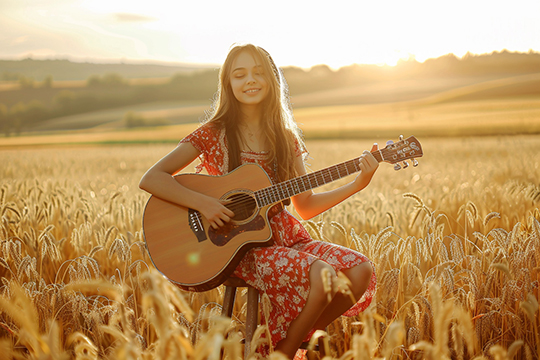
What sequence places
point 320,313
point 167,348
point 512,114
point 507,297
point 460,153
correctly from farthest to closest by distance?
point 512,114 → point 460,153 → point 507,297 → point 320,313 → point 167,348

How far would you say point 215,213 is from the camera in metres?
2.39

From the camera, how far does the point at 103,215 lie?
4.15 m

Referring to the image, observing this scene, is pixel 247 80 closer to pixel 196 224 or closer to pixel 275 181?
pixel 275 181

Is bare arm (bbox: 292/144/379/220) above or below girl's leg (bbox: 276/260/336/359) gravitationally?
above

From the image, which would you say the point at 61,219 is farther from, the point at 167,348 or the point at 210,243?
the point at 167,348

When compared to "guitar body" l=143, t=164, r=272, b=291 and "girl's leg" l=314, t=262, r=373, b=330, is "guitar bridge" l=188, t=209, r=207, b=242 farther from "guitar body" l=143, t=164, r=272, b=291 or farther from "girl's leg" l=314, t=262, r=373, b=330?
"girl's leg" l=314, t=262, r=373, b=330

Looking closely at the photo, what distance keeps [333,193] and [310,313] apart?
865 millimetres

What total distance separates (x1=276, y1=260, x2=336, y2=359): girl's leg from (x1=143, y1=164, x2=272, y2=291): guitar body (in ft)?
1.21

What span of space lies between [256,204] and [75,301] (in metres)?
1.09

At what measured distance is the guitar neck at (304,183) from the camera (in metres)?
2.50

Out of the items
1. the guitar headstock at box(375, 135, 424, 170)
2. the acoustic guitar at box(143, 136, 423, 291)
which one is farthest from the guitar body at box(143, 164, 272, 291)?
the guitar headstock at box(375, 135, 424, 170)

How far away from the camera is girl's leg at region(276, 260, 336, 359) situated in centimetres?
211

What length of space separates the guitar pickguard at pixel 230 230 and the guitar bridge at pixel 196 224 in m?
0.04

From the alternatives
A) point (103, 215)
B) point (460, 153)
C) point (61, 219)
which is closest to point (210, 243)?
point (103, 215)
